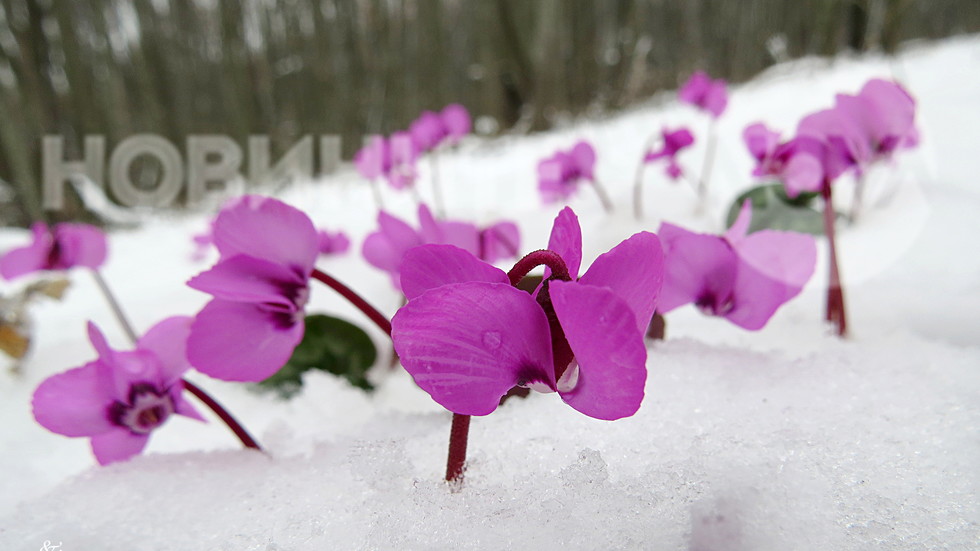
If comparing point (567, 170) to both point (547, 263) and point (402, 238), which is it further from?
point (547, 263)

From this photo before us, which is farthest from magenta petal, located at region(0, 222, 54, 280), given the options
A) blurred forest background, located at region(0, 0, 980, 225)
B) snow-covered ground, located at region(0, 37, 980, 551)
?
blurred forest background, located at region(0, 0, 980, 225)

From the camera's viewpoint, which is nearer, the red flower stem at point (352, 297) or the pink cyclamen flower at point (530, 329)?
the pink cyclamen flower at point (530, 329)

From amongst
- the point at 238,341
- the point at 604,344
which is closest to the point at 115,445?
the point at 238,341

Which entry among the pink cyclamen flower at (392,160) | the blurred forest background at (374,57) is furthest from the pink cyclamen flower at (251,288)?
the blurred forest background at (374,57)

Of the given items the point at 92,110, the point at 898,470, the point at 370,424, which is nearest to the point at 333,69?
the point at 92,110

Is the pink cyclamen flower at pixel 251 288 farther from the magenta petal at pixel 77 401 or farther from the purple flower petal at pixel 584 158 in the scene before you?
the purple flower petal at pixel 584 158

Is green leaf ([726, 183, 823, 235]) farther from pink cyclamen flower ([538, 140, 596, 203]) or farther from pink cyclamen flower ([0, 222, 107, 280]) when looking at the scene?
pink cyclamen flower ([0, 222, 107, 280])
